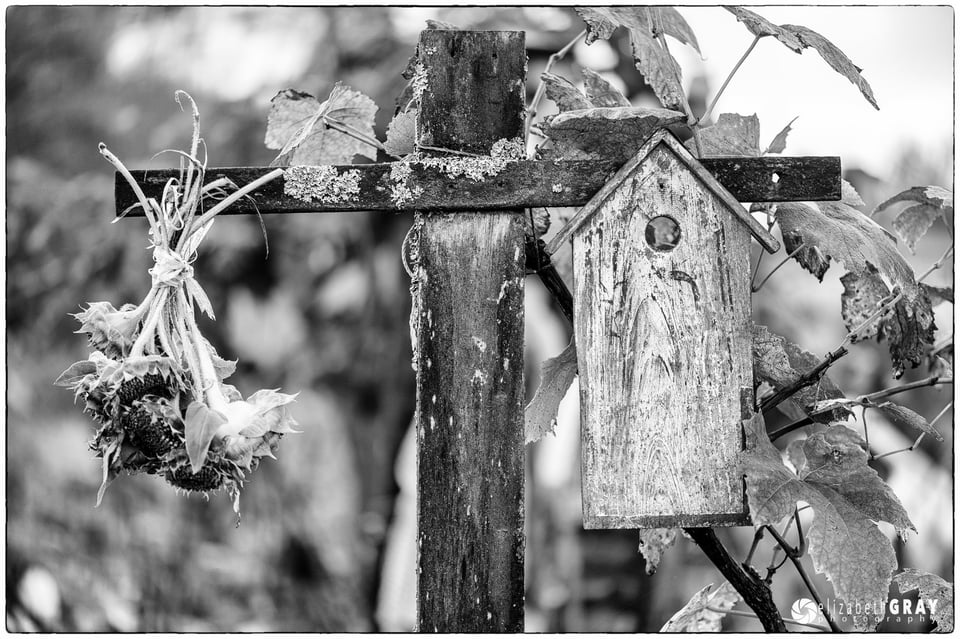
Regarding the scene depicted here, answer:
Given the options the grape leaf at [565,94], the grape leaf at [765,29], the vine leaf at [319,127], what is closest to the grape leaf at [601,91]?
the grape leaf at [565,94]

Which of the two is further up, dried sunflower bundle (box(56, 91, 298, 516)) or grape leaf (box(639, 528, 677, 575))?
dried sunflower bundle (box(56, 91, 298, 516))

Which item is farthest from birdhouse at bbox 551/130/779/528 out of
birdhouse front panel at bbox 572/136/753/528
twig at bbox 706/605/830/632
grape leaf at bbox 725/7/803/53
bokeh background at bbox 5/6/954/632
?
bokeh background at bbox 5/6/954/632

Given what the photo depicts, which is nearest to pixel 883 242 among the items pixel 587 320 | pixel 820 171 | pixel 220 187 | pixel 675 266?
pixel 820 171

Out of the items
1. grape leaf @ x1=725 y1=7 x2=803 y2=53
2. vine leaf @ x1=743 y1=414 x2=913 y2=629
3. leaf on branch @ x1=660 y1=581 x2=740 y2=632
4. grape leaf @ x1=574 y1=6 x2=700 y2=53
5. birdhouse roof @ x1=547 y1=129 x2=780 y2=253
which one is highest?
grape leaf @ x1=574 y1=6 x2=700 y2=53

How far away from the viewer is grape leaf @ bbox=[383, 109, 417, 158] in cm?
130

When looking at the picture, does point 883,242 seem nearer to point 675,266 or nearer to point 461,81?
point 675,266

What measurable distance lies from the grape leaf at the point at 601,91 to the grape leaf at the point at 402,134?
0.29m

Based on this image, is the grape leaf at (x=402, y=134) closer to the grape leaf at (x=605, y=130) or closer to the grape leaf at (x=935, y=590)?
the grape leaf at (x=605, y=130)

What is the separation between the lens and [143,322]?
3.72 feet

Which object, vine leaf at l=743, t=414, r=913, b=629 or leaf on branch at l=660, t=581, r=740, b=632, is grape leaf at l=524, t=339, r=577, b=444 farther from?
leaf on branch at l=660, t=581, r=740, b=632

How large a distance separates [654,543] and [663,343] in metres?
0.46

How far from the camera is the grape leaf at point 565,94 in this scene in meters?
1.34

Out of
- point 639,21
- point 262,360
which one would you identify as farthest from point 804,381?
point 262,360

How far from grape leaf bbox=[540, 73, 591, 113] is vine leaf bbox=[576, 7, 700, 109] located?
7 centimetres
